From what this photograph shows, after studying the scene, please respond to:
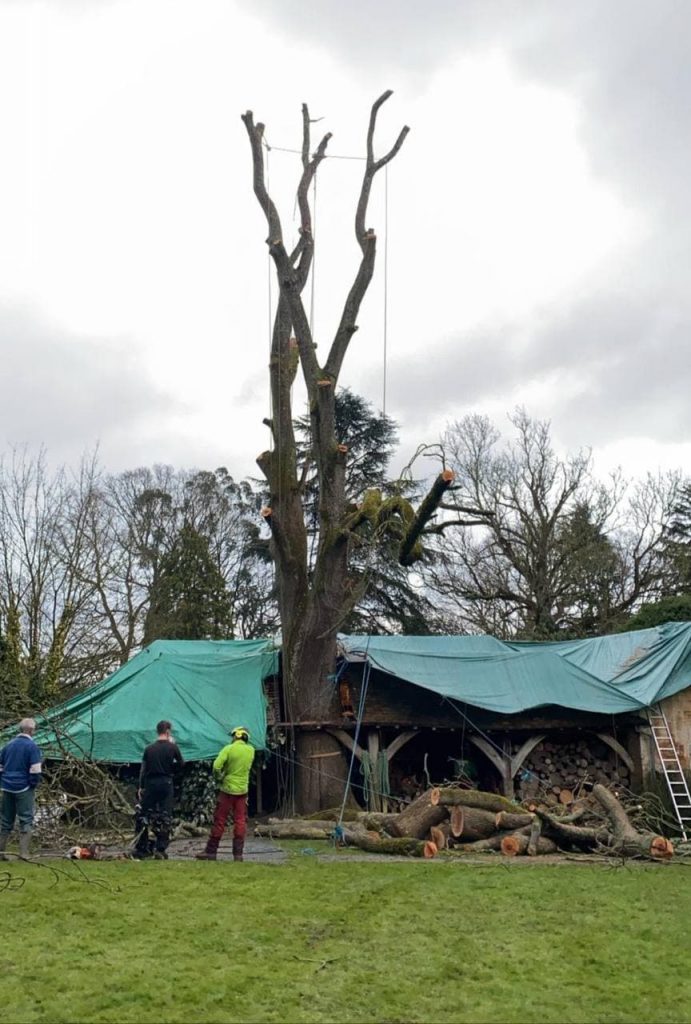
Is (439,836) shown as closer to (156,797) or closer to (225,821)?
(225,821)

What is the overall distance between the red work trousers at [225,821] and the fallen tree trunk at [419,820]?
2.18m

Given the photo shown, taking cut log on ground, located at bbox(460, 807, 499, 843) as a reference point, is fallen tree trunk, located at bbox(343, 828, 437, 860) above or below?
below

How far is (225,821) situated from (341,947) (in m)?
4.49

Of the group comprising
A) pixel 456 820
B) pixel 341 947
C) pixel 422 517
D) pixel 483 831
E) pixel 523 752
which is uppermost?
pixel 422 517

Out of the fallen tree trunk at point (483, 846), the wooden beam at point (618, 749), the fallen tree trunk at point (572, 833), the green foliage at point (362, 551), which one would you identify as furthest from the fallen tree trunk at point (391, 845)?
the green foliage at point (362, 551)

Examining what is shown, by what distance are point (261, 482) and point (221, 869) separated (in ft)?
73.8

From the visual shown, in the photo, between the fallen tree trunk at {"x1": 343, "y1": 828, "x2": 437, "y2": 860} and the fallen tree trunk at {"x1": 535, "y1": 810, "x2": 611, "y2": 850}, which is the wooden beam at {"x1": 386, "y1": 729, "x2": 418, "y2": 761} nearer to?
the fallen tree trunk at {"x1": 343, "y1": 828, "x2": 437, "y2": 860}

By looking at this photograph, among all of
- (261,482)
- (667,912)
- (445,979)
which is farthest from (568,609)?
(445,979)

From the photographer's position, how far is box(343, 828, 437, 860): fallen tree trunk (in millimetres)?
11383

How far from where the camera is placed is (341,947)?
6.49m

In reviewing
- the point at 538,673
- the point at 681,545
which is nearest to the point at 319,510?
the point at 538,673

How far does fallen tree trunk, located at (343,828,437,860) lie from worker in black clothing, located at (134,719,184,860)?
2401 millimetres

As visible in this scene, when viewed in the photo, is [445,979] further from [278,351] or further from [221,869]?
[278,351]

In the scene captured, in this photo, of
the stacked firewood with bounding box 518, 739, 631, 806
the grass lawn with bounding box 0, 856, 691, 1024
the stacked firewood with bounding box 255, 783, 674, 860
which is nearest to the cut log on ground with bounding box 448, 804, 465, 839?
the stacked firewood with bounding box 255, 783, 674, 860
